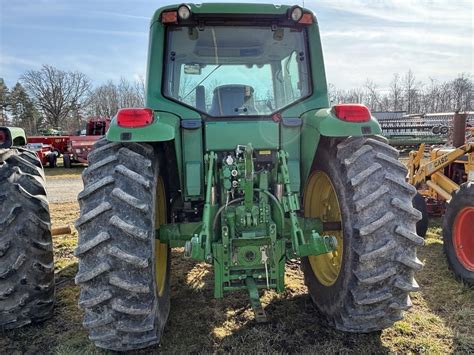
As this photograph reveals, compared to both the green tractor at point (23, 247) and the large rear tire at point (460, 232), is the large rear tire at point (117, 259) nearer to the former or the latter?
the green tractor at point (23, 247)

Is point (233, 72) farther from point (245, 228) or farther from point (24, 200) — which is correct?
point (24, 200)

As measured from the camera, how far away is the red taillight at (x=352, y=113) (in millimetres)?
2906

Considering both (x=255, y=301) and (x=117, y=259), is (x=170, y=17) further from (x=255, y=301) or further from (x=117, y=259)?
(x=255, y=301)

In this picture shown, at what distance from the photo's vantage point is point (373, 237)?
2.64m

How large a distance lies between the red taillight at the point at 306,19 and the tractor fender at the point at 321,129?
0.75 m

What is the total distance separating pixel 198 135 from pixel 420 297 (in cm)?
272

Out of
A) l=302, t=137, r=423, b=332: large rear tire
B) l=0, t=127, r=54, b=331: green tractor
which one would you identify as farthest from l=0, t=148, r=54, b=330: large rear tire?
l=302, t=137, r=423, b=332: large rear tire

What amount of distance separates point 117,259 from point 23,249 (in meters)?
1.18

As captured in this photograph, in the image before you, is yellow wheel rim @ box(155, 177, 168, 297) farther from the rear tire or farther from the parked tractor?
the rear tire

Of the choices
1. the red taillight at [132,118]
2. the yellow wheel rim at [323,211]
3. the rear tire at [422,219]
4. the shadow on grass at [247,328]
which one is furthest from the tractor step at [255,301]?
the rear tire at [422,219]

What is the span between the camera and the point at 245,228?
2973mm

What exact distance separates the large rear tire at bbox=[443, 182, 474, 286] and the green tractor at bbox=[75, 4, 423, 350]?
1742mm

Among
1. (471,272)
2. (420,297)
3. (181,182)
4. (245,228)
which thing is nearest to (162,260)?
(181,182)

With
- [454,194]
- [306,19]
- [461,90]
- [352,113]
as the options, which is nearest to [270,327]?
[352,113]
